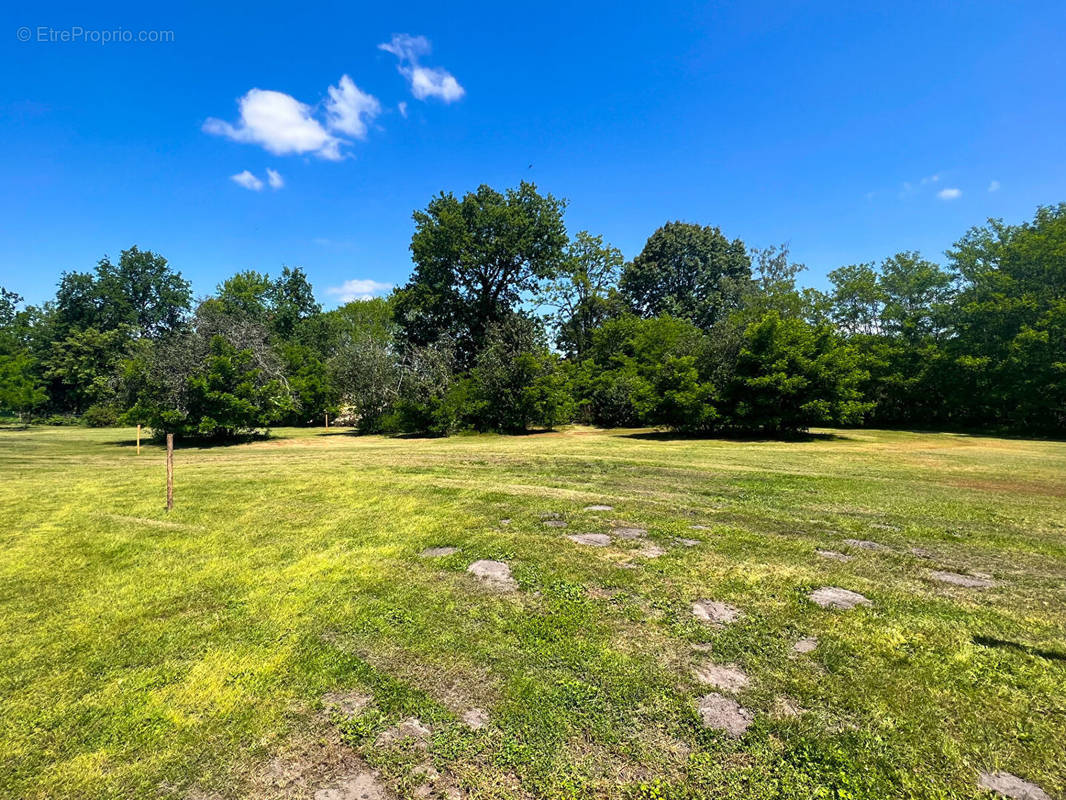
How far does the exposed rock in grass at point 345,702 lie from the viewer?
233 centimetres

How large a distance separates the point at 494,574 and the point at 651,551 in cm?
156

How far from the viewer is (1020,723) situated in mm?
2152

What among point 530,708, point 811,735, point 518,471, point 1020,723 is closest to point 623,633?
point 530,708

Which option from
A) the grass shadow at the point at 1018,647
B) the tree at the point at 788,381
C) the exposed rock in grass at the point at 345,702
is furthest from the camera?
the tree at the point at 788,381

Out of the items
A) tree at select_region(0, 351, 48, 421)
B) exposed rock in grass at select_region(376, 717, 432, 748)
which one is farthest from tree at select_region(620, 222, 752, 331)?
tree at select_region(0, 351, 48, 421)

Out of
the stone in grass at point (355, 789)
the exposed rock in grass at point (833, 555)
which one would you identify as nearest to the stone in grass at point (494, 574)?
the stone in grass at point (355, 789)

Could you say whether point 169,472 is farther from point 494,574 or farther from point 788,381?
point 788,381

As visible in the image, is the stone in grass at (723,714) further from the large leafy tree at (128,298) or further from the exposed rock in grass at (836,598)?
the large leafy tree at (128,298)

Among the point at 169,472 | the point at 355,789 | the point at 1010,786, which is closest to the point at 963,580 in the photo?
the point at 1010,786

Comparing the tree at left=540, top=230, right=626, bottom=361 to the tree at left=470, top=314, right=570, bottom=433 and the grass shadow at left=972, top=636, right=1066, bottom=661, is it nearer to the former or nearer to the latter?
the tree at left=470, top=314, right=570, bottom=433

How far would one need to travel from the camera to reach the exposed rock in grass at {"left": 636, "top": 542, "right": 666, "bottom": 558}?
172 inches

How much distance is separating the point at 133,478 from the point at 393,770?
397 inches

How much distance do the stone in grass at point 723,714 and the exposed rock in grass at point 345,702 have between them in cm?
168

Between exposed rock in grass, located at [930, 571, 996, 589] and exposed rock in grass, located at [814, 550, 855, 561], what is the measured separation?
604mm
